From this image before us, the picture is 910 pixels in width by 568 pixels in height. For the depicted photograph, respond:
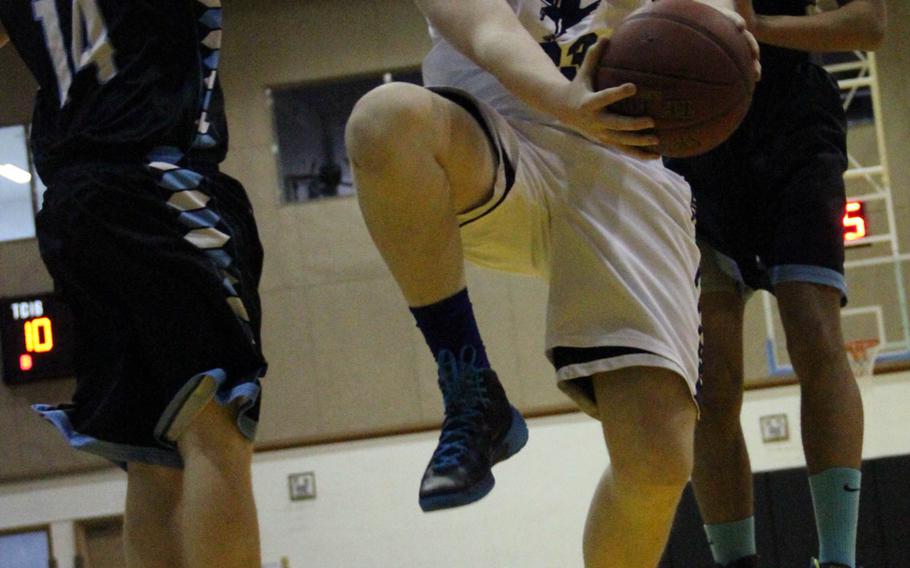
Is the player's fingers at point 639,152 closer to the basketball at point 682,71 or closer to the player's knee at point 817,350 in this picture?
the basketball at point 682,71

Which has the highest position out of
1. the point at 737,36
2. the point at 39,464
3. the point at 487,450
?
the point at 737,36

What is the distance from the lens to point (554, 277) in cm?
183

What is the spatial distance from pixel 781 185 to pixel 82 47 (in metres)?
1.49

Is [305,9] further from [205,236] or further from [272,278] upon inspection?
[205,236]

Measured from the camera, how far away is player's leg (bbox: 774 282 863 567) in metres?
2.20

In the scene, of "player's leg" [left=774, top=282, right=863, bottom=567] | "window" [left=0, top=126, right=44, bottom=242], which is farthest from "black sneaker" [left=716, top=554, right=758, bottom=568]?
"window" [left=0, top=126, right=44, bottom=242]

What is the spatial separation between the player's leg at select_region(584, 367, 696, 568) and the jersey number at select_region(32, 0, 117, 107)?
108 cm

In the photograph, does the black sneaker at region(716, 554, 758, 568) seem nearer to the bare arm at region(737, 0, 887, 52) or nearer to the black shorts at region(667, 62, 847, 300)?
the black shorts at region(667, 62, 847, 300)

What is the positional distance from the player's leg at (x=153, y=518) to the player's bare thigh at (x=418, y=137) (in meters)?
0.75

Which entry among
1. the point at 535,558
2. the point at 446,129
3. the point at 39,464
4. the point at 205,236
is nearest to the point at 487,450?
the point at 446,129

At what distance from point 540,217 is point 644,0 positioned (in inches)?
20.9

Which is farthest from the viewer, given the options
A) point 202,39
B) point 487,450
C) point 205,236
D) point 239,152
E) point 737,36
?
point 239,152

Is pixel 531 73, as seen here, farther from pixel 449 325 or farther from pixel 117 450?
pixel 117 450

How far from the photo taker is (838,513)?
220 cm
